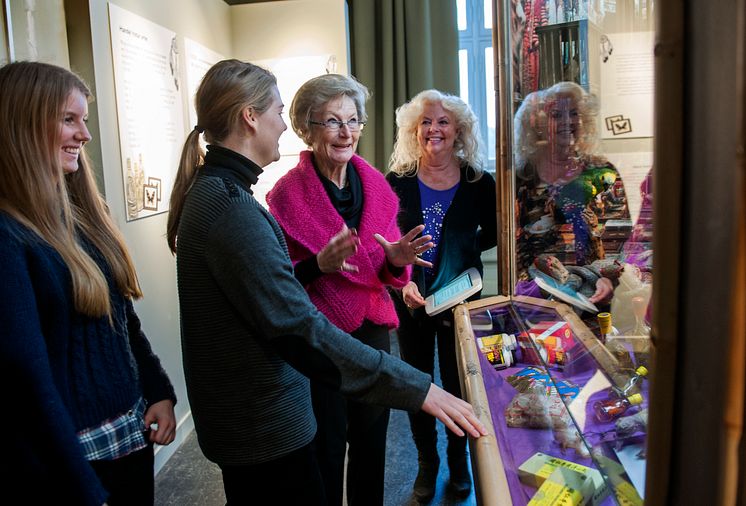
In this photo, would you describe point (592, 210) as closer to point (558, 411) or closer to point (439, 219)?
point (558, 411)

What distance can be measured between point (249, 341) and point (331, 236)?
0.68 metres

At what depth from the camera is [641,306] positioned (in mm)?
847

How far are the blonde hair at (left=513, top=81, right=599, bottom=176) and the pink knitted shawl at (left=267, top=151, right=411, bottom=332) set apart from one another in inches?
19.8

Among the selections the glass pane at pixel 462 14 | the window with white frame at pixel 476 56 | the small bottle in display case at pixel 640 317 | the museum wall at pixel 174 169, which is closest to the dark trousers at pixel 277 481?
the small bottle in display case at pixel 640 317

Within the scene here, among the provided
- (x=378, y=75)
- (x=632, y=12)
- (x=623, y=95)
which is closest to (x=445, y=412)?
(x=623, y=95)

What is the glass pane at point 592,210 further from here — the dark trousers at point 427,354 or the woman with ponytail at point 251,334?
the dark trousers at point 427,354

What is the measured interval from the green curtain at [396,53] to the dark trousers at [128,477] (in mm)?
3563

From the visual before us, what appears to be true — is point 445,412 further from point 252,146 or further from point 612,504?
point 252,146

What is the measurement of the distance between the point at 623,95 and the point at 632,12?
11cm

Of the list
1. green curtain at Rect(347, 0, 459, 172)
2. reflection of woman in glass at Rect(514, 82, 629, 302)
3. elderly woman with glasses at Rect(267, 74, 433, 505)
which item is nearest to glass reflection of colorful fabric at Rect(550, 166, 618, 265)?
reflection of woman in glass at Rect(514, 82, 629, 302)

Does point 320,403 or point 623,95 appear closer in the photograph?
point 623,95

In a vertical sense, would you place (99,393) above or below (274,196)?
below

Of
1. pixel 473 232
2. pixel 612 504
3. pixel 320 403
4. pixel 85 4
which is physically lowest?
pixel 320 403

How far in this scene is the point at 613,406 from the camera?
0.99 m
